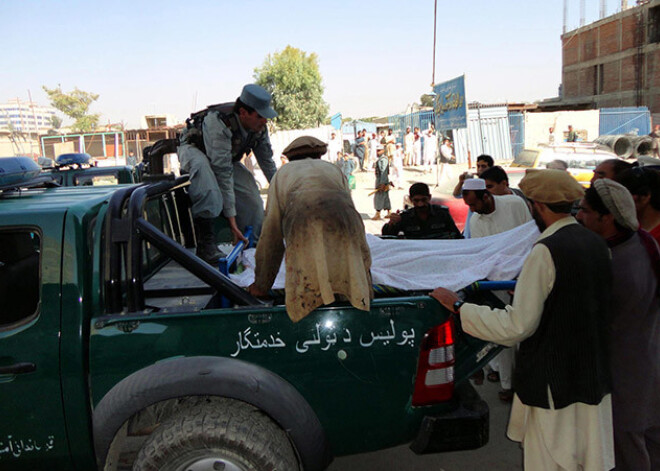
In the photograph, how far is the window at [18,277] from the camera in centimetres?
276

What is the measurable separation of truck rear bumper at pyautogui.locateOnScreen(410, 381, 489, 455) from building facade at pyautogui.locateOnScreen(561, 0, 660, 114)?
36071 millimetres

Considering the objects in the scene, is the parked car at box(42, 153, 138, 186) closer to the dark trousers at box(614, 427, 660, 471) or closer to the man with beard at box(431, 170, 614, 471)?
the man with beard at box(431, 170, 614, 471)

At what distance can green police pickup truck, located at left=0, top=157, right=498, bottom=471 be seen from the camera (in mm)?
2205

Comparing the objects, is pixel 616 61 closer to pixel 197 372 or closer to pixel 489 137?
pixel 489 137

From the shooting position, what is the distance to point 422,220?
463cm

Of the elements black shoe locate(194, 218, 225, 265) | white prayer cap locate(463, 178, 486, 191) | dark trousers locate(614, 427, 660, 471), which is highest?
white prayer cap locate(463, 178, 486, 191)

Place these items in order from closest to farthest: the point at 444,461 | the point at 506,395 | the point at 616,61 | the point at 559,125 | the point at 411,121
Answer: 1. the point at 444,461
2. the point at 506,395
3. the point at 559,125
4. the point at 411,121
5. the point at 616,61

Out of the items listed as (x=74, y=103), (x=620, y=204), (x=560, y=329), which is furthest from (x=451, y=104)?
(x=74, y=103)

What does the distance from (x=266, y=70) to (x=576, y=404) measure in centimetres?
4485

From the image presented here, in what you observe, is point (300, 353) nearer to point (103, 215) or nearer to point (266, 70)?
point (103, 215)

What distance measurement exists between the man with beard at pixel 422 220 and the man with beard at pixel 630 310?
6.93 ft

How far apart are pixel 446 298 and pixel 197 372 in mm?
1136

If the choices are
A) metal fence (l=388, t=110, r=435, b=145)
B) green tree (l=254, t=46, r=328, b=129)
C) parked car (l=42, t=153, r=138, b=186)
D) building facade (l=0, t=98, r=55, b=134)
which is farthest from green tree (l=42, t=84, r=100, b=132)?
parked car (l=42, t=153, r=138, b=186)

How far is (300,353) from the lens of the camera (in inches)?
89.3
